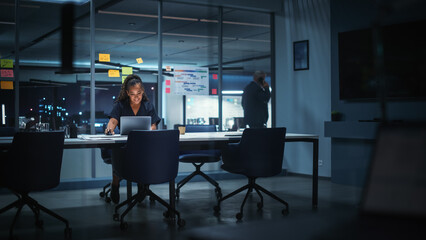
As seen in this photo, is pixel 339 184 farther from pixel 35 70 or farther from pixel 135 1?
pixel 35 70

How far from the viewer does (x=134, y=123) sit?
454 centimetres

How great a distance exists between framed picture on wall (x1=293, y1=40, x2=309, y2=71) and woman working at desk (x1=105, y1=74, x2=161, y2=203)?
3164 millimetres

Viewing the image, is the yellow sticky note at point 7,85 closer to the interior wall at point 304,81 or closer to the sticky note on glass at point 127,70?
the sticky note on glass at point 127,70

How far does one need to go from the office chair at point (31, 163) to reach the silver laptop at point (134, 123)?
0.92 meters

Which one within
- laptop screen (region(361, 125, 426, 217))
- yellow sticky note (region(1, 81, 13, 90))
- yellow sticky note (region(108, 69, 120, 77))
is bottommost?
laptop screen (region(361, 125, 426, 217))

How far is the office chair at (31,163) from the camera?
3537mm

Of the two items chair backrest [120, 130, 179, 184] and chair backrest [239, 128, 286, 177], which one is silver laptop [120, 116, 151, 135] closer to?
chair backrest [120, 130, 179, 184]

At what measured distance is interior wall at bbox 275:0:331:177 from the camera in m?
7.11

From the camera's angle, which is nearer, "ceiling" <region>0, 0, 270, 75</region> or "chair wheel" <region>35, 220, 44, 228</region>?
"chair wheel" <region>35, 220, 44, 228</region>

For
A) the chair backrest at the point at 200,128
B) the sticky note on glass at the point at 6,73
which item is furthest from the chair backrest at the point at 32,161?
the sticky note on glass at the point at 6,73

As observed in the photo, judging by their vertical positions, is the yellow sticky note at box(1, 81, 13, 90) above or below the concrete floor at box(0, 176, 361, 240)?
above

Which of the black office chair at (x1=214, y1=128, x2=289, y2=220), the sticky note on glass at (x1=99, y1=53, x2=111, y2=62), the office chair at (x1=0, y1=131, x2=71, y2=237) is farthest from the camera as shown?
the sticky note on glass at (x1=99, y1=53, x2=111, y2=62)

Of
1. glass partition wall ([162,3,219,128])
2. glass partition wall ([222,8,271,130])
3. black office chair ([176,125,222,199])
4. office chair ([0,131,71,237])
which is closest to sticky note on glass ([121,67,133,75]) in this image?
glass partition wall ([162,3,219,128])

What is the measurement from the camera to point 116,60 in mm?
7758
